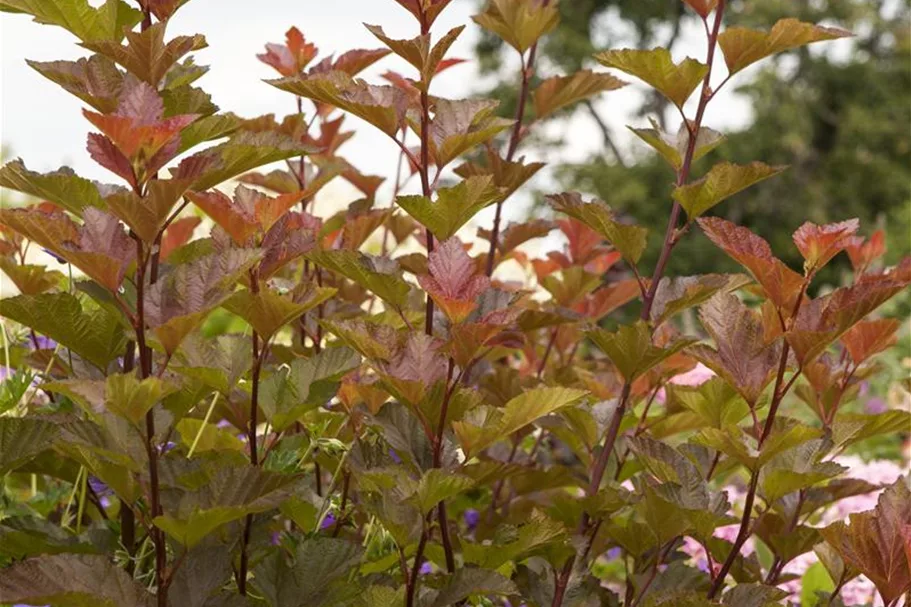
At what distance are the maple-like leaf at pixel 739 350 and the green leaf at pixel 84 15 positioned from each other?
710mm

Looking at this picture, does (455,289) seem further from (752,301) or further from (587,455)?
(752,301)

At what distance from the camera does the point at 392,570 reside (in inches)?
63.1

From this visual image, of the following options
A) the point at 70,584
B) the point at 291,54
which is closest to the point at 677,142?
the point at 291,54

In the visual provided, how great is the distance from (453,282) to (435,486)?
0.21 m

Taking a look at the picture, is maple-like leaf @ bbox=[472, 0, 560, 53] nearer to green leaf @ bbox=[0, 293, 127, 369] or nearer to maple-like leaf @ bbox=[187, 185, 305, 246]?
maple-like leaf @ bbox=[187, 185, 305, 246]

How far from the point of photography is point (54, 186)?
120cm

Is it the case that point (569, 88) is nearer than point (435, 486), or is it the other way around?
point (435, 486)

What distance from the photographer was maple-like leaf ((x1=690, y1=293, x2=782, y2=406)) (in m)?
1.29

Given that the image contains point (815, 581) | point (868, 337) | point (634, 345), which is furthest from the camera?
point (815, 581)

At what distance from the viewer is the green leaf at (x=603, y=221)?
139cm

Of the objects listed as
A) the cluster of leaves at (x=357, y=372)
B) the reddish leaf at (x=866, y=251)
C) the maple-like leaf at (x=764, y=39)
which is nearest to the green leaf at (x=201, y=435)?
the cluster of leaves at (x=357, y=372)

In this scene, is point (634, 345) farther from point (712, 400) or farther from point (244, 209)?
point (244, 209)

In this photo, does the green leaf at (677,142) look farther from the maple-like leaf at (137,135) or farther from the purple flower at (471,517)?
the purple flower at (471,517)

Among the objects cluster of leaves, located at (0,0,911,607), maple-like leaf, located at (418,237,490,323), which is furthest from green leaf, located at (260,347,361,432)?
maple-like leaf, located at (418,237,490,323)
